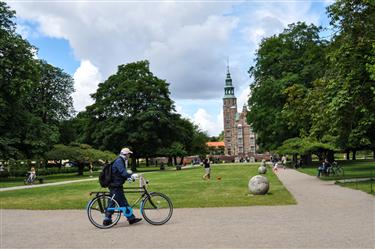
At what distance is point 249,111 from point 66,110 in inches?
1195

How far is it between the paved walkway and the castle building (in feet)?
431

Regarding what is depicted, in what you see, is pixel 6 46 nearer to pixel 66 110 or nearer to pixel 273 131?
pixel 273 131

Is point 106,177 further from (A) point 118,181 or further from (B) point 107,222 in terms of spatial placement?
(B) point 107,222

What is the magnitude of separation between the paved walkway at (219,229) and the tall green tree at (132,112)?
44.4 m

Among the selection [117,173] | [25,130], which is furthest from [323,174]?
[25,130]

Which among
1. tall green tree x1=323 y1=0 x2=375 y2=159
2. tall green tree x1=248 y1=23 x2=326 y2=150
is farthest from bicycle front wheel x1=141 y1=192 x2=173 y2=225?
tall green tree x1=248 y1=23 x2=326 y2=150

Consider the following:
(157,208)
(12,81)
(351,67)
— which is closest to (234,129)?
(12,81)

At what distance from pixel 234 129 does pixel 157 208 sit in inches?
5643

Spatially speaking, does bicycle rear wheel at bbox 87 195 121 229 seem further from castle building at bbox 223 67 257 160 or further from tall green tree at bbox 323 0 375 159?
castle building at bbox 223 67 257 160

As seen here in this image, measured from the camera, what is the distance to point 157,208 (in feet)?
38.1

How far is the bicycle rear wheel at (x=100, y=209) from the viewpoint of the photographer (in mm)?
11316

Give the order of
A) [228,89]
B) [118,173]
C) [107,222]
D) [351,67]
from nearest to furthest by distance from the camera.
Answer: [107,222] → [118,173] → [351,67] → [228,89]

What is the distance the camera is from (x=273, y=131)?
5238 cm

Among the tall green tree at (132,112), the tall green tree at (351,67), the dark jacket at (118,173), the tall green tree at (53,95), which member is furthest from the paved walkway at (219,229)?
the tall green tree at (53,95)
